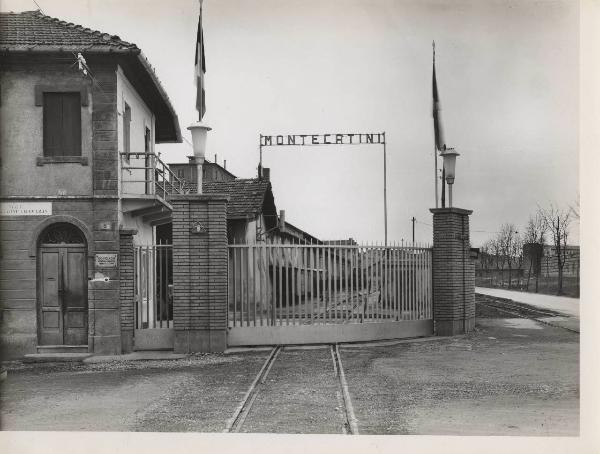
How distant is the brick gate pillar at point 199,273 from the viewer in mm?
13852

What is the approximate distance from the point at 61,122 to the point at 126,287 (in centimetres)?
370

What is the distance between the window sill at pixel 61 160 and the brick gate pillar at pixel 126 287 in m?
1.66

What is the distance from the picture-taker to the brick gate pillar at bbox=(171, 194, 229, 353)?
1385 cm

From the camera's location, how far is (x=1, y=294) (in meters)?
13.7

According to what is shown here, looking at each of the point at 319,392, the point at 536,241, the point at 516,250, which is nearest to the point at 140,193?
the point at 319,392

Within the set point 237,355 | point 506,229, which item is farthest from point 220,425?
point 506,229

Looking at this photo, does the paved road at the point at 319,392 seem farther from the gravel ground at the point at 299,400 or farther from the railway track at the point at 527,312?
the railway track at the point at 527,312

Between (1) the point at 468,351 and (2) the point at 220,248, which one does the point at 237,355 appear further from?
(1) the point at 468,351

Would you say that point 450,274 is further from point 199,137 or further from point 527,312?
point 527,312

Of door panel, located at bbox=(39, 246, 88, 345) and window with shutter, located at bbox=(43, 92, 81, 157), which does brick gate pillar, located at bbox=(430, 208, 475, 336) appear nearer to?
door panel, located at bbox=(39, 246, 88, 345)

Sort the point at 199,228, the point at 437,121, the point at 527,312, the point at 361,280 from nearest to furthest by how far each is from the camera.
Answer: the point at 199,228, the point at 361,280, the point at 437,121, the point at 527,312

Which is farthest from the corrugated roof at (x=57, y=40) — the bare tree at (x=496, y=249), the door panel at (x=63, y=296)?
the bare tree at (x=496, y=249)

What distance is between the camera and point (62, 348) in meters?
14.0

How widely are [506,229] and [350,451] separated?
51005 mm
